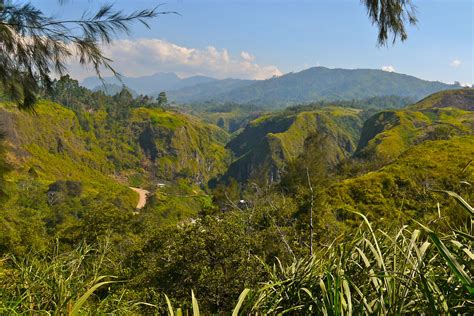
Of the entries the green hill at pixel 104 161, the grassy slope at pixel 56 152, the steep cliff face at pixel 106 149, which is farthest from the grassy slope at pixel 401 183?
the grassy slope at pixel 56 152

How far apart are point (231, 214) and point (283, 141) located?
116 meters

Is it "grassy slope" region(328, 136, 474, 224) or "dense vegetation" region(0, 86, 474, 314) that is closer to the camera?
"dense vegetation" region(0, 86, 474, 314)

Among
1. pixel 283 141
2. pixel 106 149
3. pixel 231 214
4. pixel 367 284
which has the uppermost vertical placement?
pixel 367 284

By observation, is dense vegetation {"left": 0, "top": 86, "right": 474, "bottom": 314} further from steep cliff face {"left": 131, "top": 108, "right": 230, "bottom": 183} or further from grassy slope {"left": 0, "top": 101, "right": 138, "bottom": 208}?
steep cliff face {"left": 131, "top": 108, "right": 230, "bottom": 183}

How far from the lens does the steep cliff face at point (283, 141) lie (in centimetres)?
12531

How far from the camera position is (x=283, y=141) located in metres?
131

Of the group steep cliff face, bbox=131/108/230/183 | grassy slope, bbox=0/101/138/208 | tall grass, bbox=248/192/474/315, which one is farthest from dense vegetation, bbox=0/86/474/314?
steep cliff face, bbox=131/108/230/183

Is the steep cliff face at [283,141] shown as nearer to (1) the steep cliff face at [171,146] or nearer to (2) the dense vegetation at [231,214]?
(2) the dense vegetation at [231,214]

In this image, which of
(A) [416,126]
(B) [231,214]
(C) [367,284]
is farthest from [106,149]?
(C) [367,284]

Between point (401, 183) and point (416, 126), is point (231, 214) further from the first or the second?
point (416, 126)

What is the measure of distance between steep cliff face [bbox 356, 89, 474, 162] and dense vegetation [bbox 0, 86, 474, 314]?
0.72 m

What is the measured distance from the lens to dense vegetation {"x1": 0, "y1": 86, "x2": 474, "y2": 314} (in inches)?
85.5

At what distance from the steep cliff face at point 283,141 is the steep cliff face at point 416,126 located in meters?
18.5

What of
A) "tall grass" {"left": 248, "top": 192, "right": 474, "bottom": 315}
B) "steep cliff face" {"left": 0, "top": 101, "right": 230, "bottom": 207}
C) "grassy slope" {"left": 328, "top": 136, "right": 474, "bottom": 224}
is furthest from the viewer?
"steep cliff face" {"left": 0, "top": 101, "right": 230, "bottom": 207}
